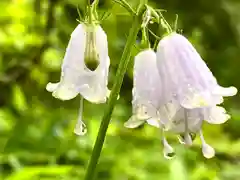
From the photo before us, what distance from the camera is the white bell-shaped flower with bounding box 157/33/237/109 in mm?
709

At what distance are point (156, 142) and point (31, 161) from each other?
362 mm

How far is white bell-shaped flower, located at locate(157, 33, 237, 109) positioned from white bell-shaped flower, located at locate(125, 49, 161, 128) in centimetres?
2

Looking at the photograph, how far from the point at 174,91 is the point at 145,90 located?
0.04 m

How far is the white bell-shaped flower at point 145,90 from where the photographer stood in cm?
72

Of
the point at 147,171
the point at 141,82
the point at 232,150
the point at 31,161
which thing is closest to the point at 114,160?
the point at 147,171

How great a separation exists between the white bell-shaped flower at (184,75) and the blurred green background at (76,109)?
497 mm

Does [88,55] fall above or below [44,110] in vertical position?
above

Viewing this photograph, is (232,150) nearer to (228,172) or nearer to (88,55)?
(228,172)

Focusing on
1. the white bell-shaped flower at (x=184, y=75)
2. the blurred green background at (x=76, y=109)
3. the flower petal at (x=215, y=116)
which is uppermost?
the white bell-shaped flower at (x=184, y=75)

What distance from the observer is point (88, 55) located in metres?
0.72

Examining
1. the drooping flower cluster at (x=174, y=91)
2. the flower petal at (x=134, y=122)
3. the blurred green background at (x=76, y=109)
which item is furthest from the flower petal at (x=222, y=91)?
the blurred green background at (x=76, y=109)

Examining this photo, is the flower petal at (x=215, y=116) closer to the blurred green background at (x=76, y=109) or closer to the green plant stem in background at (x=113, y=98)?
the green plant stem in background at (x=113, y=98)

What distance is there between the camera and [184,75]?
2.40 ft

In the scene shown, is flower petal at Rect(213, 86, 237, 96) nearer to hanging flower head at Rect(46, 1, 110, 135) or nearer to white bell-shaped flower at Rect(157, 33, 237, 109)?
white bell-shaped flower at Rect(157, 33, 237, 109)
